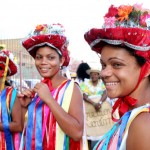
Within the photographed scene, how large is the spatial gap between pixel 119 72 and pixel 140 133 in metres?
0.40

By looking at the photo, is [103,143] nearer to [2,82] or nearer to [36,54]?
[36,54]

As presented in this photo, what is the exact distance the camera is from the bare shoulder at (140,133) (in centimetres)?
157

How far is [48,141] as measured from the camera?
2.87 meters

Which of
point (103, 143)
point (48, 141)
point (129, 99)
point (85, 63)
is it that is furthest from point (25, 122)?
point (85, 63)

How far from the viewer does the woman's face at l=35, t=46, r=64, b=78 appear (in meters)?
3.04

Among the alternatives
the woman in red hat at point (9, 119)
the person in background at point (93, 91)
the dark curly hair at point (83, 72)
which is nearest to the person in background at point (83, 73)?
the dark curly hair at point (83, 72)

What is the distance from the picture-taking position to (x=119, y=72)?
72.7 inches

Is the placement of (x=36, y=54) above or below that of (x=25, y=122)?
above

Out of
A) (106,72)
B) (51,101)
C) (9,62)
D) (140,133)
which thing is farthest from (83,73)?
(140,133)

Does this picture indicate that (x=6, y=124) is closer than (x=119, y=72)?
No

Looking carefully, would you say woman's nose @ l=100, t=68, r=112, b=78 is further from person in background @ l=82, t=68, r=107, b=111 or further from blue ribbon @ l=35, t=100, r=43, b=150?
person in background @ l=82, t=68, r=107, b=111

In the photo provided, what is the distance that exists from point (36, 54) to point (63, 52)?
0.26m

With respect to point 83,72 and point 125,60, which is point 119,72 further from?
point 83,72

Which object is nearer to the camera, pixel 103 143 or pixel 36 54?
pixel 103 143
